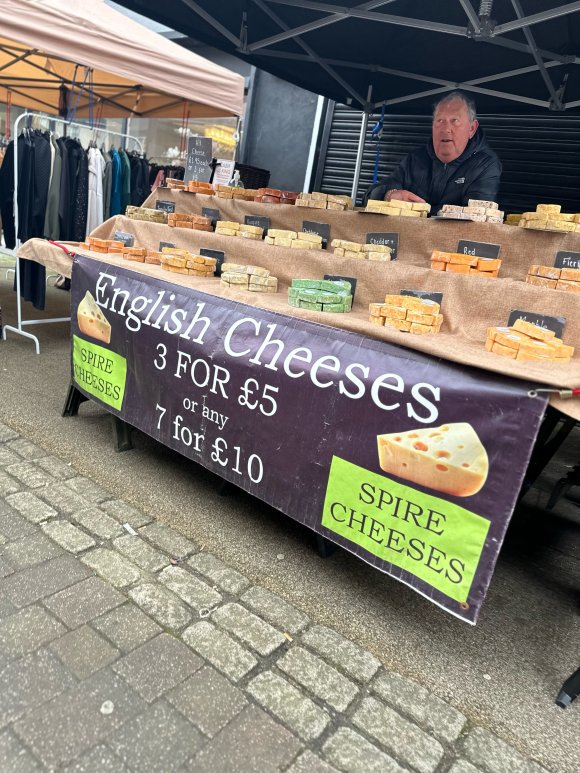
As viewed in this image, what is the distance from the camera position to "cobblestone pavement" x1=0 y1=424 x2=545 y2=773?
1693 mm

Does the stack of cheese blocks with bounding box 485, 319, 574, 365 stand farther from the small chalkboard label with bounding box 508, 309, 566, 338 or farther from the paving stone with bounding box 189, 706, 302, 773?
the paving stone with bounding box 189, 706, 302, 773

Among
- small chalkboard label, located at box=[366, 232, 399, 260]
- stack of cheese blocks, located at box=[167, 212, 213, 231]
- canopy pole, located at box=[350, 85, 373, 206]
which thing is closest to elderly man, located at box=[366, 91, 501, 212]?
small chalkboard label, located at box=[366, 232, 399, 260]

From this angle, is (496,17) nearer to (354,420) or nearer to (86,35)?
(86,35)

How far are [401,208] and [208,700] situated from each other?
2.65 m

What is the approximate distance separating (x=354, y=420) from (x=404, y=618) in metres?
0.92

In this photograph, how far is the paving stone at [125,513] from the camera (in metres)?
2.84

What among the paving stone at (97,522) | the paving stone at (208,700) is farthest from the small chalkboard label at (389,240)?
the paving stone at (208,700)

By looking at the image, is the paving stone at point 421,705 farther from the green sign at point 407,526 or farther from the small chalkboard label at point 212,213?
the small chalkboard label at point 212,213

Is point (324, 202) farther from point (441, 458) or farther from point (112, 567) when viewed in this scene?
point (112, 567)

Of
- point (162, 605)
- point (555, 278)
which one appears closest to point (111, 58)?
point (555, 278)

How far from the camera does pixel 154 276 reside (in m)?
3.29

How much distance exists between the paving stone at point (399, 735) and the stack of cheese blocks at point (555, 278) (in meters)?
1.85

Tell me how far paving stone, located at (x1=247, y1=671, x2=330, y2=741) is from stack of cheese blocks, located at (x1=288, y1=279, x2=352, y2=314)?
162 cm

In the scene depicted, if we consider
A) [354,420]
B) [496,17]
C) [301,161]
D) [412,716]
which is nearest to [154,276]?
[354,420]
